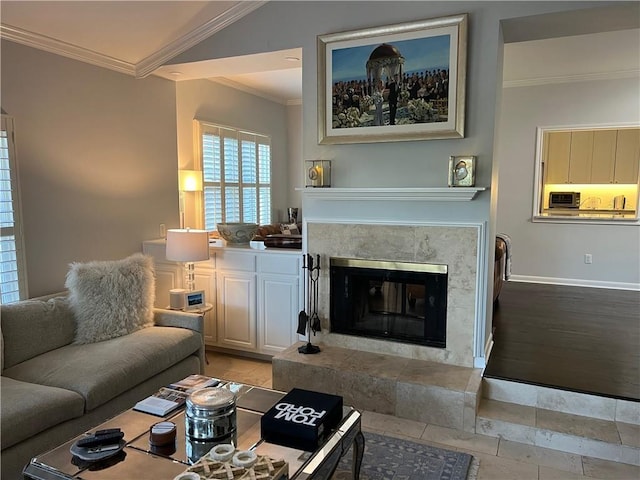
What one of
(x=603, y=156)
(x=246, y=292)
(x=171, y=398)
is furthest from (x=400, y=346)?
(x=603, y=156)

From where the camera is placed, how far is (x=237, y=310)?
410cm

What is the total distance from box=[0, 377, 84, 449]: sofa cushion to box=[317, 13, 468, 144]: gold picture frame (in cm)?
242

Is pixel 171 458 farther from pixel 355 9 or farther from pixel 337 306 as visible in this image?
pixel 355 9

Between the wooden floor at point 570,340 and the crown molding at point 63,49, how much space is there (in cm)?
390

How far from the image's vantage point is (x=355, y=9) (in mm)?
3340

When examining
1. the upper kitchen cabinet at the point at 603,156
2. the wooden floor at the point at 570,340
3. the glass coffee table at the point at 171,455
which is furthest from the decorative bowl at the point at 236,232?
the upper kitchen cabinet at the point at 603,156

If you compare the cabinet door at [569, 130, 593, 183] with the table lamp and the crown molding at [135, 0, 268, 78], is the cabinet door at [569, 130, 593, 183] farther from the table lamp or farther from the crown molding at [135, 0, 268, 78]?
the table lamp

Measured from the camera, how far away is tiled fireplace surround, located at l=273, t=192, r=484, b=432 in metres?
2.97

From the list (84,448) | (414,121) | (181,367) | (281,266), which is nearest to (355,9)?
(414,121)

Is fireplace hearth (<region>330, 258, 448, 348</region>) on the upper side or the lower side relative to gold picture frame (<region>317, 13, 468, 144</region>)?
lower

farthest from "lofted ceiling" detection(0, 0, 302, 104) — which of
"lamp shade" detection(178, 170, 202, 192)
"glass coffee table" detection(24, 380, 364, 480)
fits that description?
"glass coffee table" detection(24, 380, 364, 480)

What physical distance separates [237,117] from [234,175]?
0.83m

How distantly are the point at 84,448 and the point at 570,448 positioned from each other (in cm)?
261

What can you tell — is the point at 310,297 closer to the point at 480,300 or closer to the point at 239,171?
the point at 480,300
